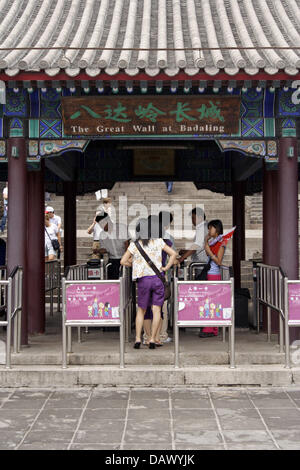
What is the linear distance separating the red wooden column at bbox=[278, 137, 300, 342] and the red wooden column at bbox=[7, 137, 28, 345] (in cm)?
348

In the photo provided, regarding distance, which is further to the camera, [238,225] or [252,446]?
[238,225]

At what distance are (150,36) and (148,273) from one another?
3.48m

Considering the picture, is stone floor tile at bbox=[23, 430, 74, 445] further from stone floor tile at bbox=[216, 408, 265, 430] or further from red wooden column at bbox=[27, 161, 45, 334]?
red wooden column at bbox=[27, 161, 45, 334]

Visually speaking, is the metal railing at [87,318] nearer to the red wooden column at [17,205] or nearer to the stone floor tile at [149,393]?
the stone floor tile at [149,393]

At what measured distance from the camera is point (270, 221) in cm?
1048

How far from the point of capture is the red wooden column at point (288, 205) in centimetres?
909

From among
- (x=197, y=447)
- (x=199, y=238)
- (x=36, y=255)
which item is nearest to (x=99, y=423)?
(x=197, y=447)

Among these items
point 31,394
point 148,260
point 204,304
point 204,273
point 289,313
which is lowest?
point 31,394

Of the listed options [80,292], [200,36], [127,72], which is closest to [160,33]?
[200,36]

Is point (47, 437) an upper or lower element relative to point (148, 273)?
lower

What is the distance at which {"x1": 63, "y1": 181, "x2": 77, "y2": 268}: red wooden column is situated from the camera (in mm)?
13734

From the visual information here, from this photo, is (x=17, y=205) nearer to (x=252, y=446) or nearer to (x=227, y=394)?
(x=227, y=394)

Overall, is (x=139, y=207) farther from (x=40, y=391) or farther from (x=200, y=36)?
(x=40, y=391)

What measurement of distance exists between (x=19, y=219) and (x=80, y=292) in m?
1.59
